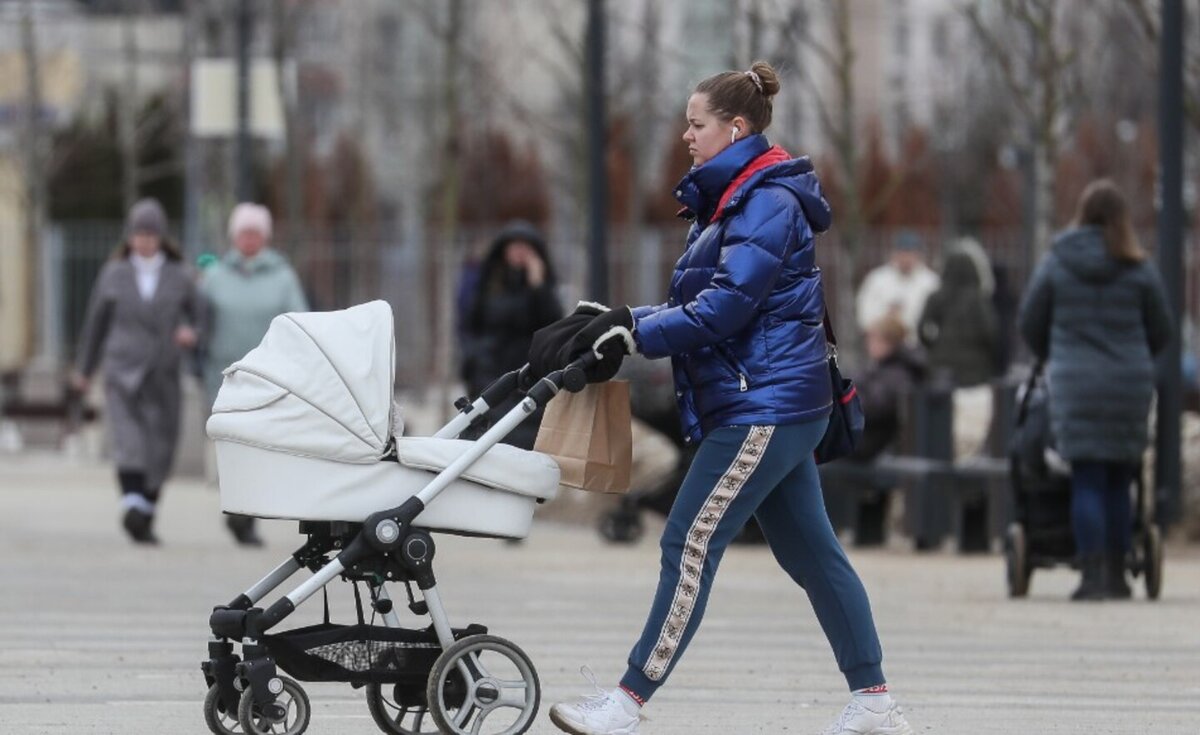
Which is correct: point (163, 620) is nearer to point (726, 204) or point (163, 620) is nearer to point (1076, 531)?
point (1076, 531)

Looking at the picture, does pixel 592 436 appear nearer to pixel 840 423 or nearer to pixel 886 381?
pixel 840 423

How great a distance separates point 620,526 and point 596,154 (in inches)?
125

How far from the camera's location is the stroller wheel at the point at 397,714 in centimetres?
769

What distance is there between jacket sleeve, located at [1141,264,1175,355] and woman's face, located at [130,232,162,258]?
572cm

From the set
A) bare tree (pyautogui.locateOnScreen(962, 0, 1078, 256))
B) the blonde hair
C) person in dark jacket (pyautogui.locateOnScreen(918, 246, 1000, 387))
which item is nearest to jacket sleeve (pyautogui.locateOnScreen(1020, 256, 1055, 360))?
the blonde hair

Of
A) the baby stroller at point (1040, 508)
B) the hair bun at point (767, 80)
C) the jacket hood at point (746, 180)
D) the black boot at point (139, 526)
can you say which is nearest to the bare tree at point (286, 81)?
the black boot at point (139, 526)

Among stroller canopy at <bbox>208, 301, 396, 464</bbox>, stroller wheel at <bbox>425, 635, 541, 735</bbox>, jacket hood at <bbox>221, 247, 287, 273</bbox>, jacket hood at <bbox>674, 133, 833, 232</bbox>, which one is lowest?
jacket hood at <bbox>221, 247, 287, 273</bbox>

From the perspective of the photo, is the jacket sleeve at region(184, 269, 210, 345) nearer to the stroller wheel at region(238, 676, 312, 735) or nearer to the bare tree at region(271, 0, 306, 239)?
the stroller wheel at region(238, 676, 312, 735)

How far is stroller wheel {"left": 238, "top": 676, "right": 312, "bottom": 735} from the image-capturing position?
7.41 meters

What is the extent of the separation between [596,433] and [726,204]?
0.68 meters

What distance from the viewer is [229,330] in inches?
618

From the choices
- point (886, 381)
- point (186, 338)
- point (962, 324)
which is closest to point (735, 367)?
point (186, 338)

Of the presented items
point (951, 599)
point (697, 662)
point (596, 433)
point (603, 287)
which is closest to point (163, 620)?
point (697, 662)

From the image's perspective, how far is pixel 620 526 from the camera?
1712 cm
